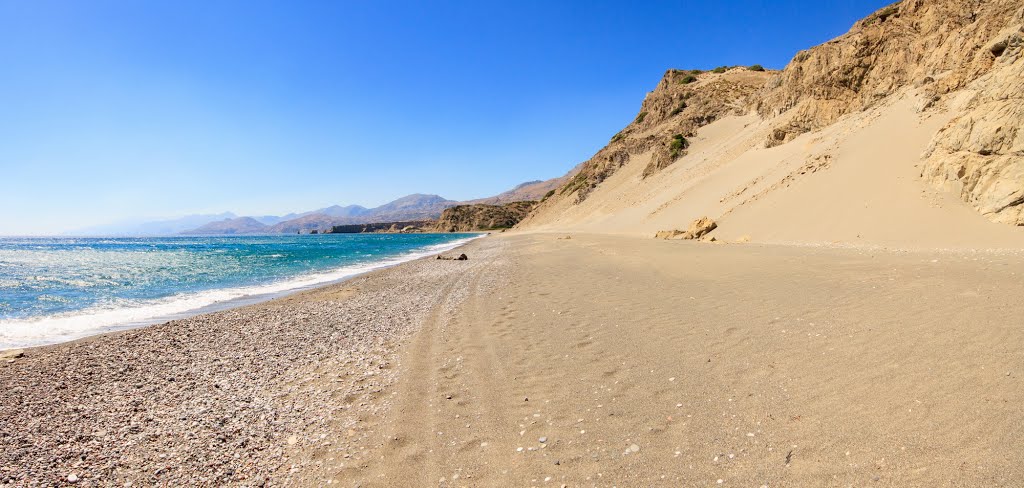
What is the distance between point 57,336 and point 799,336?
15821 mm

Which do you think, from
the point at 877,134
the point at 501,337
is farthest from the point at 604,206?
the point at 501,337

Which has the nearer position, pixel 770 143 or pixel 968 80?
pixel 968 80

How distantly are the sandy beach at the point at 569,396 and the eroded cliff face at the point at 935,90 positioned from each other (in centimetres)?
1194

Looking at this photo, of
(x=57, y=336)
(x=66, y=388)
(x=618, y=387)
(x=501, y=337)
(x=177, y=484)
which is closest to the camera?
(x=177, y=484)

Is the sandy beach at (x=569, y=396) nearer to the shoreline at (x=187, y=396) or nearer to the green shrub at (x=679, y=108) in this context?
the shoreline at (x=187, y=396)

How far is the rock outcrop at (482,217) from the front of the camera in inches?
5659

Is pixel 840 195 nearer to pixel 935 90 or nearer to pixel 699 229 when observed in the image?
pixel 699 229

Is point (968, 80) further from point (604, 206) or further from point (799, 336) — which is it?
point (604, 206)

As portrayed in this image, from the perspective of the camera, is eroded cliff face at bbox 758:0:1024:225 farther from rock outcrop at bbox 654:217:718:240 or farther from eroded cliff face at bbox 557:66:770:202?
eroded cliff face at bbox 557:66:770:202

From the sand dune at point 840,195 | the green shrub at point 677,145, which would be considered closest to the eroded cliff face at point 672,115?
the green shrub at point 677,145

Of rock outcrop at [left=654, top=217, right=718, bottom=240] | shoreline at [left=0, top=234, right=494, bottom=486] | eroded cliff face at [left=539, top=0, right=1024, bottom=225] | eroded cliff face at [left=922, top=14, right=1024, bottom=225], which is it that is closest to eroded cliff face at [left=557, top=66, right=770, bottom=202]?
eroded cliff face at [left=539, top=0, right=1024, bottom=225]

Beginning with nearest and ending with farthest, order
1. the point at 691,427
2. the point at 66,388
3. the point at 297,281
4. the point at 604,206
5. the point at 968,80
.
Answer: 1. the point at 691,427
2. the point at 66,388
3. the point at 297,281
4. the point at 968,80
5. the point at 604,206

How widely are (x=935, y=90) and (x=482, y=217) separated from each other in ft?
425

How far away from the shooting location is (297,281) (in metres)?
22.0
